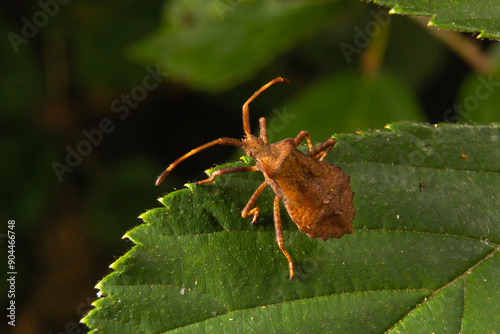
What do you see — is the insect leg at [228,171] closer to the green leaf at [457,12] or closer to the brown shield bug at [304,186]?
the brown shield bug at [304,186]

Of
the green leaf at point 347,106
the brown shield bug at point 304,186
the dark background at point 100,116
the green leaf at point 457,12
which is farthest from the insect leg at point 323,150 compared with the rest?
the dark background at point 100,116

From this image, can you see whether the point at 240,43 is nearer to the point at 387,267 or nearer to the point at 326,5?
the point at 326,5

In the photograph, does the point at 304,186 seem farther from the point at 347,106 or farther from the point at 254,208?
the point at 347,106

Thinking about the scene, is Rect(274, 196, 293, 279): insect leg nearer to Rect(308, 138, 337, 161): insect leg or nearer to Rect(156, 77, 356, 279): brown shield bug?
Rect(156, 77, 356, 279): brown shield bug

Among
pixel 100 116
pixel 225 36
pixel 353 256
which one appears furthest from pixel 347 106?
pixel 100 116

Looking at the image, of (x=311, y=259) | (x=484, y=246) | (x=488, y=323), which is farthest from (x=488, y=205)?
(x=311, y=259)

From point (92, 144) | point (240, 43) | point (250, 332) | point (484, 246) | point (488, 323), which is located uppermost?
point (240, 43)
